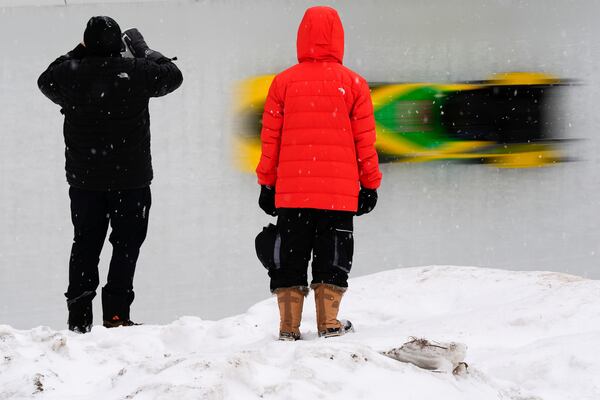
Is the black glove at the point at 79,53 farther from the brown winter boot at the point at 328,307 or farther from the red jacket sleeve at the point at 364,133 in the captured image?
the brown winter boot at the point at 328,307

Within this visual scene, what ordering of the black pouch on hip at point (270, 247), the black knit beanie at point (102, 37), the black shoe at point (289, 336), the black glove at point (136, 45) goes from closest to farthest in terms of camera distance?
the black shoe at point (289, 336) → the black pouch on hip at point (270, 247) → the black knit beanie at point (102, 37) → the black glove at point (136, 45)

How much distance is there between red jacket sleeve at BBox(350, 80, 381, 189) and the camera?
115 inches

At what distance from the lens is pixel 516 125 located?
558cm

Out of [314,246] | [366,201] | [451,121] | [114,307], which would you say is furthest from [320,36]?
[451,121]

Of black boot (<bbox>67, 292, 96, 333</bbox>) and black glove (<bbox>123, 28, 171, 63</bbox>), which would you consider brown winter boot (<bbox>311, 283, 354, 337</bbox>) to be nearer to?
black boot (<bbox>67, 292, 96, 333</bbox>)

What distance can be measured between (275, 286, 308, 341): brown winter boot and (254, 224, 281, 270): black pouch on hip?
98mm

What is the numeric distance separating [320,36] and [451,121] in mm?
2739

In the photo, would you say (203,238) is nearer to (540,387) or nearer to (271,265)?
(271,265)

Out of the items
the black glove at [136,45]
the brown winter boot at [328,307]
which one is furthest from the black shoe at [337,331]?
the black glove at [136,45]

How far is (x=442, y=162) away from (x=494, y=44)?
0.85 meters

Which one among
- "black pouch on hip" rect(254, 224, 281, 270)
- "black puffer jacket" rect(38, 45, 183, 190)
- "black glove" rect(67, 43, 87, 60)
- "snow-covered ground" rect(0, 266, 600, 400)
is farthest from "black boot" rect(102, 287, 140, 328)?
"black glove" rect(67, 43, 87, 60)

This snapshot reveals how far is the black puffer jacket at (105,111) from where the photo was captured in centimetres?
314

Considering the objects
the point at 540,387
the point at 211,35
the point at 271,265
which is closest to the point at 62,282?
the point at 211,35

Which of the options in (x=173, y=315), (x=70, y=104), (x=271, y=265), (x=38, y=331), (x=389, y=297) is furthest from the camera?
(x=173, y=315)
